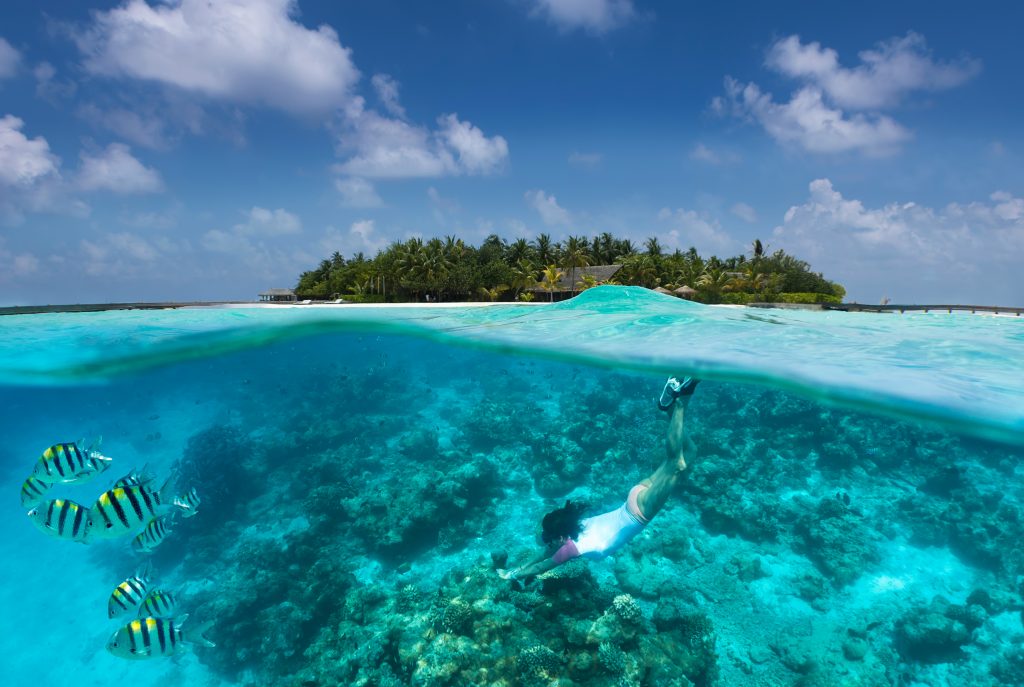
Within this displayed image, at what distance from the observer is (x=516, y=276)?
176ft

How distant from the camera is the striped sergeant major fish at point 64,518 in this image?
16.6ft

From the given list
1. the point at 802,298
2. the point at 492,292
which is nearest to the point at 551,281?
the point at 492,292

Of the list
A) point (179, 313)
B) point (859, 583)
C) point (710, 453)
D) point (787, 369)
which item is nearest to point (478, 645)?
point (787, 369)

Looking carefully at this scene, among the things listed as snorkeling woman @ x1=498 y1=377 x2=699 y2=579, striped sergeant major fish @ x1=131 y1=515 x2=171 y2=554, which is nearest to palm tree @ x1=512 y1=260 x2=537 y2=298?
snorkeling woman @ x1=498 y1=377 x2=699 y2=579

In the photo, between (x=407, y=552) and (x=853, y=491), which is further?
(x=853, y=491)

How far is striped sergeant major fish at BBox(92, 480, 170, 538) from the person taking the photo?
489 centimetres

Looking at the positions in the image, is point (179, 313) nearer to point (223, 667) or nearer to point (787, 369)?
point (223, 667)

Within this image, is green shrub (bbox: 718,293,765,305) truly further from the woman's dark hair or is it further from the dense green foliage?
the woman's dark hair

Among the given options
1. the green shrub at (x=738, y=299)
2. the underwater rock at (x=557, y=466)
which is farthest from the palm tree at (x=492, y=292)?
the underwater rock at (x=557, y=466)

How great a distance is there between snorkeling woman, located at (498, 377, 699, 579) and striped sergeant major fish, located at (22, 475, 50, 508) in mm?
5923

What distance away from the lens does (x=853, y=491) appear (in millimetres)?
16125

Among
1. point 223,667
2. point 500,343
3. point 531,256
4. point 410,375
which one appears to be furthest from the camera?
→ point 531,256

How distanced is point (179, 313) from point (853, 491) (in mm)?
20695

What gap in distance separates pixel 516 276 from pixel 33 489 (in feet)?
161
